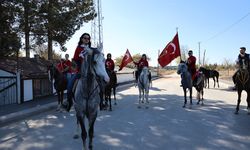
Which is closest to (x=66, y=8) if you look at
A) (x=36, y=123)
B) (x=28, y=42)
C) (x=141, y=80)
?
(x=28, y=42)

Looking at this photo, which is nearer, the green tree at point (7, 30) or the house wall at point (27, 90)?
the house wall at point (27, 90)

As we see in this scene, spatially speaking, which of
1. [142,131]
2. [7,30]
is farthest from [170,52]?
[7,30]

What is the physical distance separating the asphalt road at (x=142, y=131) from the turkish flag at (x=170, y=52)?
4.12 meters

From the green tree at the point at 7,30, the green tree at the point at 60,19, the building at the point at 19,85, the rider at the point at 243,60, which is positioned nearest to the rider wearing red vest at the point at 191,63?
the rider at the point at 243,60

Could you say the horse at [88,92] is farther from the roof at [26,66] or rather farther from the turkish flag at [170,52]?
the roof at [26,66]

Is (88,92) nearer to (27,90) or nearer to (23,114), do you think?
(23,114)

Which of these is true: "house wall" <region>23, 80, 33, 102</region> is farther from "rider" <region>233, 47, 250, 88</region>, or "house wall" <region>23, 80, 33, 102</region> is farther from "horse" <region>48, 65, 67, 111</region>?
"rider" <region>233, 47, 250, 88</region>

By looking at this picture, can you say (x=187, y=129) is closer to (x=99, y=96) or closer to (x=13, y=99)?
(x=99, y=96)

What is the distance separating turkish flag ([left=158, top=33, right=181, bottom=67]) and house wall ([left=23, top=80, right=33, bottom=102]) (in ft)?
24.8

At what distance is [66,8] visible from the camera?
27.7m

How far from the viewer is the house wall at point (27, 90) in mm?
18144

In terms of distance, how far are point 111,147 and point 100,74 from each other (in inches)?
84.0

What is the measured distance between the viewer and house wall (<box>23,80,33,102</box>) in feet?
59.5

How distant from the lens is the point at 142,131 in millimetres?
9906
